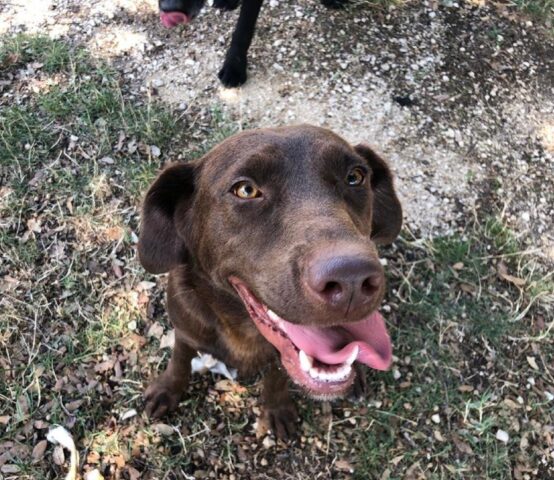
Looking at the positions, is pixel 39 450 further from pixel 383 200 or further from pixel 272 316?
pixel 383 200

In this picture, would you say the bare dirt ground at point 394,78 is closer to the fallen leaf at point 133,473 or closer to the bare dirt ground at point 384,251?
the bare dirt ground at point 384,251

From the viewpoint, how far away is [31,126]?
14.3 ft

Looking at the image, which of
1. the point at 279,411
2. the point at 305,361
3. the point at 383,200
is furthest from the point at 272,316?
the point at 279,411

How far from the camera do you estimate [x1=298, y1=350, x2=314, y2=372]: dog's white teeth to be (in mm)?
2264

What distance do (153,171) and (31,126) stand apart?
0.94 m

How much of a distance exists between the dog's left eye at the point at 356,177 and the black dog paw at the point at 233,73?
89.0 inches

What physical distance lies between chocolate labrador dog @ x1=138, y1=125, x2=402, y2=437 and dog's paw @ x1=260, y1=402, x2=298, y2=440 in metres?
0.28

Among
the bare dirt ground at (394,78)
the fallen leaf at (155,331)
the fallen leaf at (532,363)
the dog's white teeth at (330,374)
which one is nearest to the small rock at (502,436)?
the fallen leaf at (532,363)

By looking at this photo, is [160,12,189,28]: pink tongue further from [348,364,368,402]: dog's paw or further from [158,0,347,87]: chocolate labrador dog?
[348,364,368,402]: dog's paw

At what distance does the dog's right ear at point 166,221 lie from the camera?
2709 millimetres

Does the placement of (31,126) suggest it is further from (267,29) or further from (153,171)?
(267,29)

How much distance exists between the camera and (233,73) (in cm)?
453

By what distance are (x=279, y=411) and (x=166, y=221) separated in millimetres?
1238

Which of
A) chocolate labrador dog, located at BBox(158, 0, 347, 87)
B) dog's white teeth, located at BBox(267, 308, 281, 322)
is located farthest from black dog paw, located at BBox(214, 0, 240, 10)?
dog's white teeth, located at BBox(267, 308, 281, 322)
